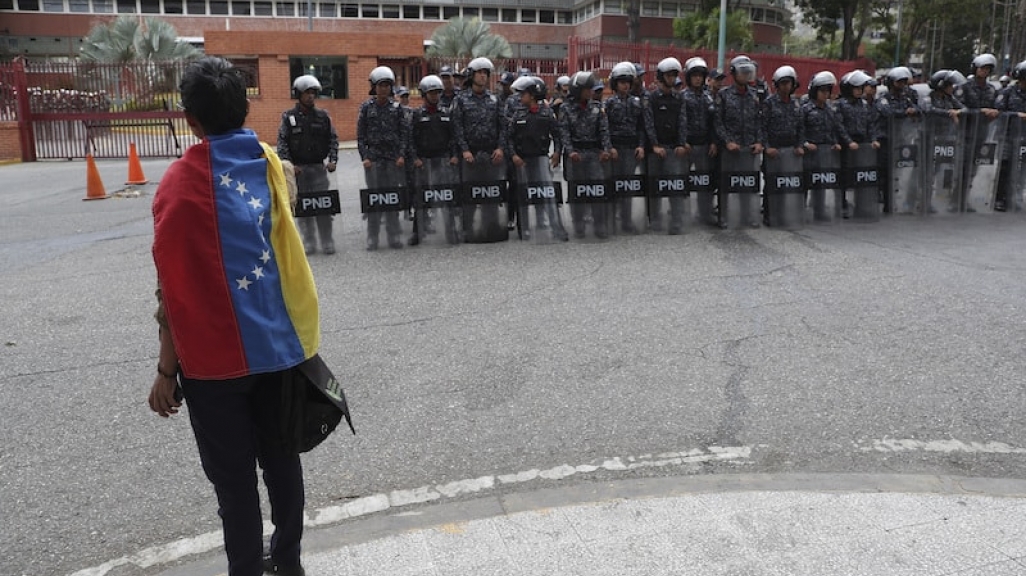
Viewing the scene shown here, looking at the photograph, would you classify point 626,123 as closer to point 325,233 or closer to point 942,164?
point 325,233

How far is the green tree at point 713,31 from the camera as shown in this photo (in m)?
38.6

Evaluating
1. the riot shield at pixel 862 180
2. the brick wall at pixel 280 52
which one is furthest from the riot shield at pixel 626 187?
the brick wall at pixel 280 52

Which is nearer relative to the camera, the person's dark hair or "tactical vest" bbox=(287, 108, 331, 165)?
the person's dark hair

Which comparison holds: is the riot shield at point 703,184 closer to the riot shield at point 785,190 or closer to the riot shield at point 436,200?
the riot shield at point 785,190

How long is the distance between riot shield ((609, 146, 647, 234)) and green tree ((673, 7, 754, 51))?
30.6 metres

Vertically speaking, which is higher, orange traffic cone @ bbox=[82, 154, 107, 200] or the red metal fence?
the red metal fence

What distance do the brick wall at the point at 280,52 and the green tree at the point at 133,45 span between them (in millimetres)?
6817

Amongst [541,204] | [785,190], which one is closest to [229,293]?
[541,204]

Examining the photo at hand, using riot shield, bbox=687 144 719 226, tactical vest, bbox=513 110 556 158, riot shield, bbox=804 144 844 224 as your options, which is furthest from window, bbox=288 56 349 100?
riot shield, bbox=804 144 844 224

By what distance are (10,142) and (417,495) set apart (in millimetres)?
23285

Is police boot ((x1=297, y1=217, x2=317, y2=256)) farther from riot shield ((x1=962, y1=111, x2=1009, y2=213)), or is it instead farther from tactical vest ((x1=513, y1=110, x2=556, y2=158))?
riot shield ((x1=962, y1=111, x2=1009, y2=213))

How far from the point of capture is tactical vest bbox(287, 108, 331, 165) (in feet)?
30.7

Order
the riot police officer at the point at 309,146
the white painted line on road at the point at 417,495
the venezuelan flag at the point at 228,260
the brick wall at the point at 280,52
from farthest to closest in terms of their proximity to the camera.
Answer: the brick wall at the point at 280,52, the riot police officer at the point at 309,146, the white painted line on road at the point at 417,495, the venezuelan flag at the point at 228,260

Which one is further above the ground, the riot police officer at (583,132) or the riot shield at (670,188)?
the riot police officer at (583,132)
